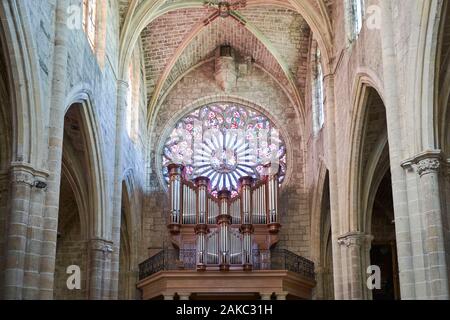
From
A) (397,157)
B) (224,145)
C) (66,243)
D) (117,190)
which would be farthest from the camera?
(224,145)

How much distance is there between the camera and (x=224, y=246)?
24266 millimetres

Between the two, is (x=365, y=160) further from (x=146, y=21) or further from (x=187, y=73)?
(x=187, y=73)

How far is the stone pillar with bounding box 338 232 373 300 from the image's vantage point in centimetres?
1892

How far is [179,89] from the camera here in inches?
1156

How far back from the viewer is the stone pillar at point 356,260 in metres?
18.9

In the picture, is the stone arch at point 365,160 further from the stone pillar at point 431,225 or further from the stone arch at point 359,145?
the stone pillar at point 431,225

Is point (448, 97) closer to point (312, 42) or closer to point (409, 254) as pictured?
point (409, 254)

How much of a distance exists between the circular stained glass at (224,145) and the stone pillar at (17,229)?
1488cm

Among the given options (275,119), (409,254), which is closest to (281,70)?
(275,119)

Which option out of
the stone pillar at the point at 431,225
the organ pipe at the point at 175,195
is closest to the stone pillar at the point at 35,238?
the stone pillar at the point at 431,225

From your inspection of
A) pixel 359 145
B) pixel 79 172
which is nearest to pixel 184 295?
pixel 79 172

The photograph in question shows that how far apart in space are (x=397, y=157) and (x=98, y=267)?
8449mm

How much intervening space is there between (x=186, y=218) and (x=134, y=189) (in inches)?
79.1

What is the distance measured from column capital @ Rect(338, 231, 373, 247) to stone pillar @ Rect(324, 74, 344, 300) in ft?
1.58
